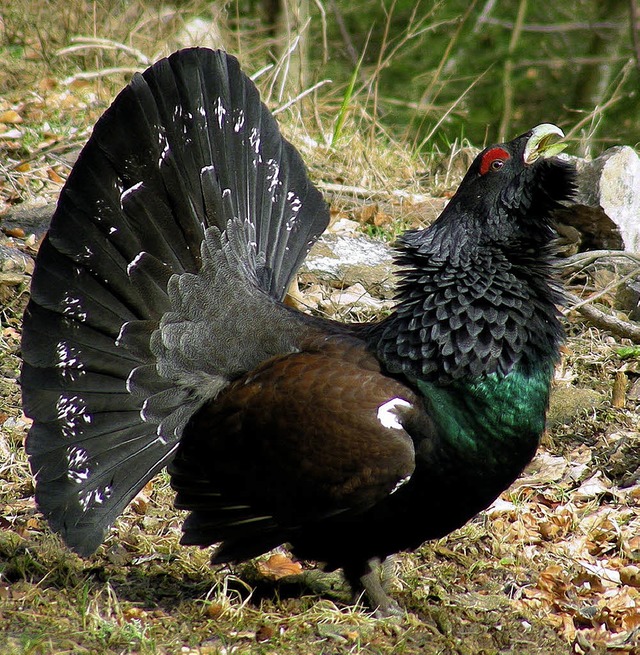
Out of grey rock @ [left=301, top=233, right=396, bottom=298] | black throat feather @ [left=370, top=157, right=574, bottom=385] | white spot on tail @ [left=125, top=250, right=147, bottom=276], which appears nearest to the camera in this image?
black throat feather @ [left=370, top=157, right=574, bottom=385]

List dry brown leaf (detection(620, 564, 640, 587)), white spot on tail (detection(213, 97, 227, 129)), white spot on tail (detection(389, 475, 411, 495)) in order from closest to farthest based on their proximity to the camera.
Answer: white spot on tail (detection(389, 475, 411, 495)), white spot on tail (detection(213, 97, 227, 129)), dry brown leaf (detection(620, 564, 640, 587))

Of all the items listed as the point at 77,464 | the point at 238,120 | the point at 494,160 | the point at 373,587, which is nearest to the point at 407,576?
the point at 373,587

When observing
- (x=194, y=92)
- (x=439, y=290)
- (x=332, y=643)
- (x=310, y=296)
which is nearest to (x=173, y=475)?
(x=332, y=643)

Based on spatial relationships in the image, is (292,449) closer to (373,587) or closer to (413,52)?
(373,587)

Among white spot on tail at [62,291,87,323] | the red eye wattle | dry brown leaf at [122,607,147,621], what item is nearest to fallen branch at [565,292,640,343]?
the red eye wattle

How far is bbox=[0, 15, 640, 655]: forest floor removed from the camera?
146 inches

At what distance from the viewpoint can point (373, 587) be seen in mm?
3949

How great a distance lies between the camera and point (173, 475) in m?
4.11

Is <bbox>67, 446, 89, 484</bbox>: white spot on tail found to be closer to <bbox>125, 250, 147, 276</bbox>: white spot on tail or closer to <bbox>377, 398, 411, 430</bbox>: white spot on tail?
<bbox>125, 250, 147, 276</bbox>: white spot on tail

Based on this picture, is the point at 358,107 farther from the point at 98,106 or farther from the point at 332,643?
the point at 332,643

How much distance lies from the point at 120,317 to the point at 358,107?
5076mm

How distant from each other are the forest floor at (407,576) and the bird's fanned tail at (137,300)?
1.19ft

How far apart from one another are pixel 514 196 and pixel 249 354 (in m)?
1.33

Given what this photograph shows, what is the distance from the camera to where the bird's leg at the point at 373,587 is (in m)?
3.95
